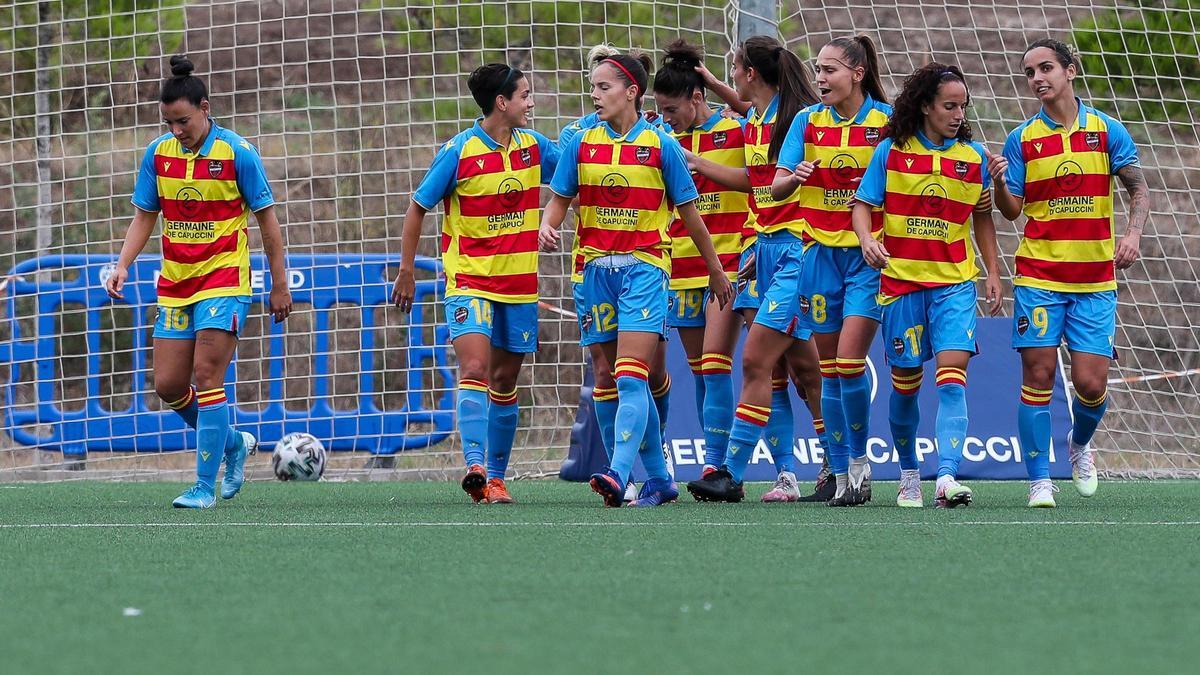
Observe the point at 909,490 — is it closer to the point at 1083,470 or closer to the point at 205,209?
the point at 1083,470

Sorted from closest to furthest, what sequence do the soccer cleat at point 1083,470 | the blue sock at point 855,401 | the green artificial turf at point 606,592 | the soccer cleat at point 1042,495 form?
the green artificial turf at point 606,592, the soccer cleat at point 1042,495, the blue sock at point 855,401, the soccer cleat at point 1083,470

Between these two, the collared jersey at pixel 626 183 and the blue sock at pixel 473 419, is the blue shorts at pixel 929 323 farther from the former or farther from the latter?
the blue sock at pixel 473 419

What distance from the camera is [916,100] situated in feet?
22.7

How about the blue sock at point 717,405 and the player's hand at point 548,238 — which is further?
the blue sock at point 717,405

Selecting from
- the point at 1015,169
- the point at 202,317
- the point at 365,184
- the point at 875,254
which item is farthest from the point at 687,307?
the point at 365,184

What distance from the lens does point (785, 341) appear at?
7.53m

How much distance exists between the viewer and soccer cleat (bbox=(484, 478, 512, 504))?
24.8ft

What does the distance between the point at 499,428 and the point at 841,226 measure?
1.72 m

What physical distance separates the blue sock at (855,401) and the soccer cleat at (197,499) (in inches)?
105

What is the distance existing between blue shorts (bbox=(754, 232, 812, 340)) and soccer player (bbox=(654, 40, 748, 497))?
0.57 ft

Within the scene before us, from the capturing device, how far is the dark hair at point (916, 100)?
22.7ft

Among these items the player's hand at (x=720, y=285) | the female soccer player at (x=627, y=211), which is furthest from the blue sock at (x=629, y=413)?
the player's hand at (x=720, y=285)

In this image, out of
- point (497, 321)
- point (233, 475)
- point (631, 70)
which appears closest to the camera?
point (631, 70)

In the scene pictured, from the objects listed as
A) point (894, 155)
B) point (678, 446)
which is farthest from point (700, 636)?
point (678, 446)
